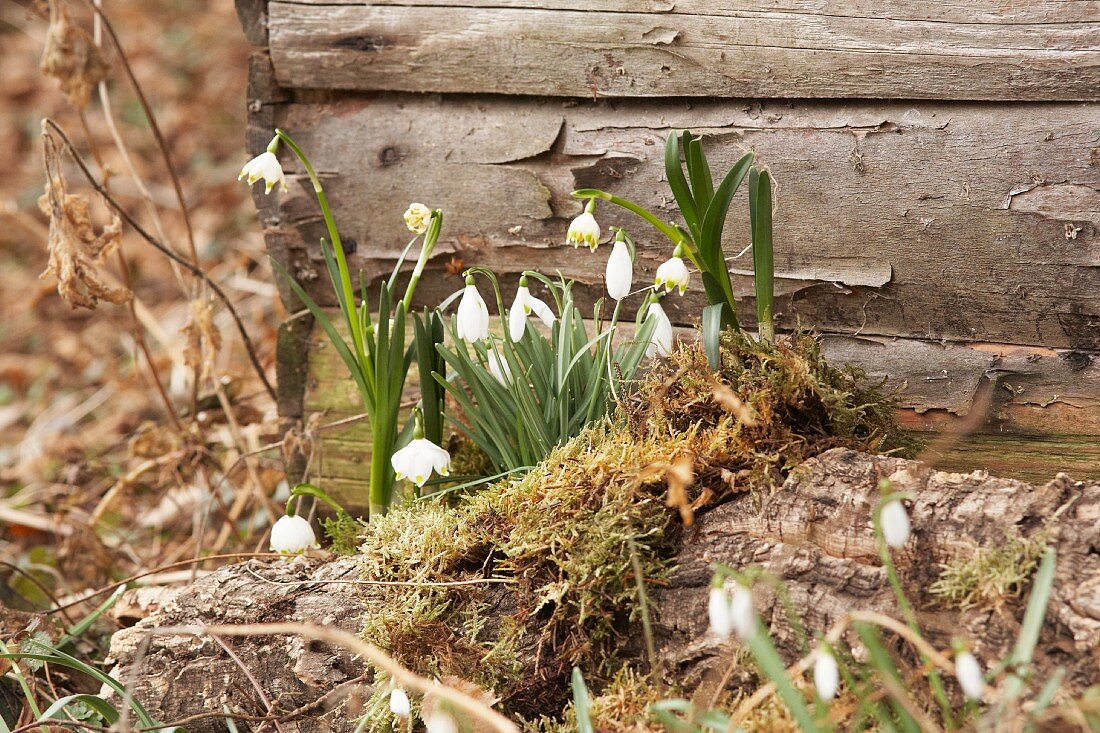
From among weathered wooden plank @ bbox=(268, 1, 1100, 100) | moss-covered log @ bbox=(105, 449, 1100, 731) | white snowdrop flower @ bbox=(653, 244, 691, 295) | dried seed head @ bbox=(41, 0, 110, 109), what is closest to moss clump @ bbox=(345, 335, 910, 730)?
moss-covered log @ bbox=(105, 449, 1100, 731)

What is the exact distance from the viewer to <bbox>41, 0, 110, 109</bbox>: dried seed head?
8.03 ft

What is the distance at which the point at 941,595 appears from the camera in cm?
130

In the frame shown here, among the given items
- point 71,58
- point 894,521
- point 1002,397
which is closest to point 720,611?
point 894,521

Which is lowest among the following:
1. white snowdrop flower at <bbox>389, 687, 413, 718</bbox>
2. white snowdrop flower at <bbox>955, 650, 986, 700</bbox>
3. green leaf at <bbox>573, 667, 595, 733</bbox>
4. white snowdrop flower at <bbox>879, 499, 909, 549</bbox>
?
white snowdrop flower at <bbox>389, 687, 413, 718</bbox>

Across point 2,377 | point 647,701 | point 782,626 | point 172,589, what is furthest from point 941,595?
point 2,377

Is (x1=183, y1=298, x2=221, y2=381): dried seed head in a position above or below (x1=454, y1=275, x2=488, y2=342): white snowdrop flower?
below

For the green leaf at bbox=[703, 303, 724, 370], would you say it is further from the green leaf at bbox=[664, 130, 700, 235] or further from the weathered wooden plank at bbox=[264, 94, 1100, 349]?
the weathered wooden plank at bbox=[264, 94, 1100, 349]

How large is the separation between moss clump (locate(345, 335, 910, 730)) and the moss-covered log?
0.01 meters

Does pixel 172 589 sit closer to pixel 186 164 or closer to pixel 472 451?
pixel 472 451

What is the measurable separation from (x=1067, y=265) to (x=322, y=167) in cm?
175

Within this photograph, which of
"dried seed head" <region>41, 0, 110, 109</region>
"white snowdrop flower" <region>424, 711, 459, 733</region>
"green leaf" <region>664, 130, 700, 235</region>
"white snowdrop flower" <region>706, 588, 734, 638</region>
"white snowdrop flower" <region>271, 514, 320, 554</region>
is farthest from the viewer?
"dried seed head" <region>41, 0, 110, 109</region>

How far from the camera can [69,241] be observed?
213 cm

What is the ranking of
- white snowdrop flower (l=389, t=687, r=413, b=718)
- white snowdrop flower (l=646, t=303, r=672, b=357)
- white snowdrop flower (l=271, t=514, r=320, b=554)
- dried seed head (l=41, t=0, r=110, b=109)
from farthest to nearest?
dried seed head (l=41, t=0, r=110, b=109), white snowdrop flower (l=271, t=514, r=320, b=554), white snowdrop flower (l=646, t=303, r=672, b=357), white snowdrop flower (l=389, t=687, r=413, b=718)

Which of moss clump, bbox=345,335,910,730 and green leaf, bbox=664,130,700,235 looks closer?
moss clump, bbox=345,335,910,730
